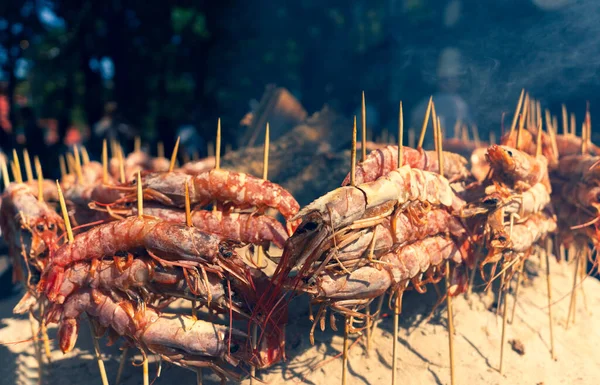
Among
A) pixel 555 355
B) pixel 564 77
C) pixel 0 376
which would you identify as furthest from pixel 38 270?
pixel 564 77

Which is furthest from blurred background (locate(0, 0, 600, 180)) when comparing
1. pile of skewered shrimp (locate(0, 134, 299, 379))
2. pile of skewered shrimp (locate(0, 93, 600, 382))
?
pile of skewered shrimp (locate(0, 134, 299, 379))

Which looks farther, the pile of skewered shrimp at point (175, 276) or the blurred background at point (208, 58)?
the blurred background at point (208, 58)

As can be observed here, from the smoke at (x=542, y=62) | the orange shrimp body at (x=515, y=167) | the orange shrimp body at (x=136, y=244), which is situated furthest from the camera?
the smoke at (x=542, y=62)

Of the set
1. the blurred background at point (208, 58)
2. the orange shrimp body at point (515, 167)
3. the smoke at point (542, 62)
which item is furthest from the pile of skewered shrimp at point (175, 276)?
the blurred background at point (208, 58)

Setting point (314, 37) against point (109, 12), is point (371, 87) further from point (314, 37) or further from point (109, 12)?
point (109, 12)

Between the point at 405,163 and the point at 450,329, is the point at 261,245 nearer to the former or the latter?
the point at 405,163

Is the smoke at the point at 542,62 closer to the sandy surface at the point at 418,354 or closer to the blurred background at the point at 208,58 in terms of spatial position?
the blurred background at the point at 208,58

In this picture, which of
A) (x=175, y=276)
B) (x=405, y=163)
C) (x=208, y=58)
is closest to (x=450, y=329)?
(x=405, y=163)
